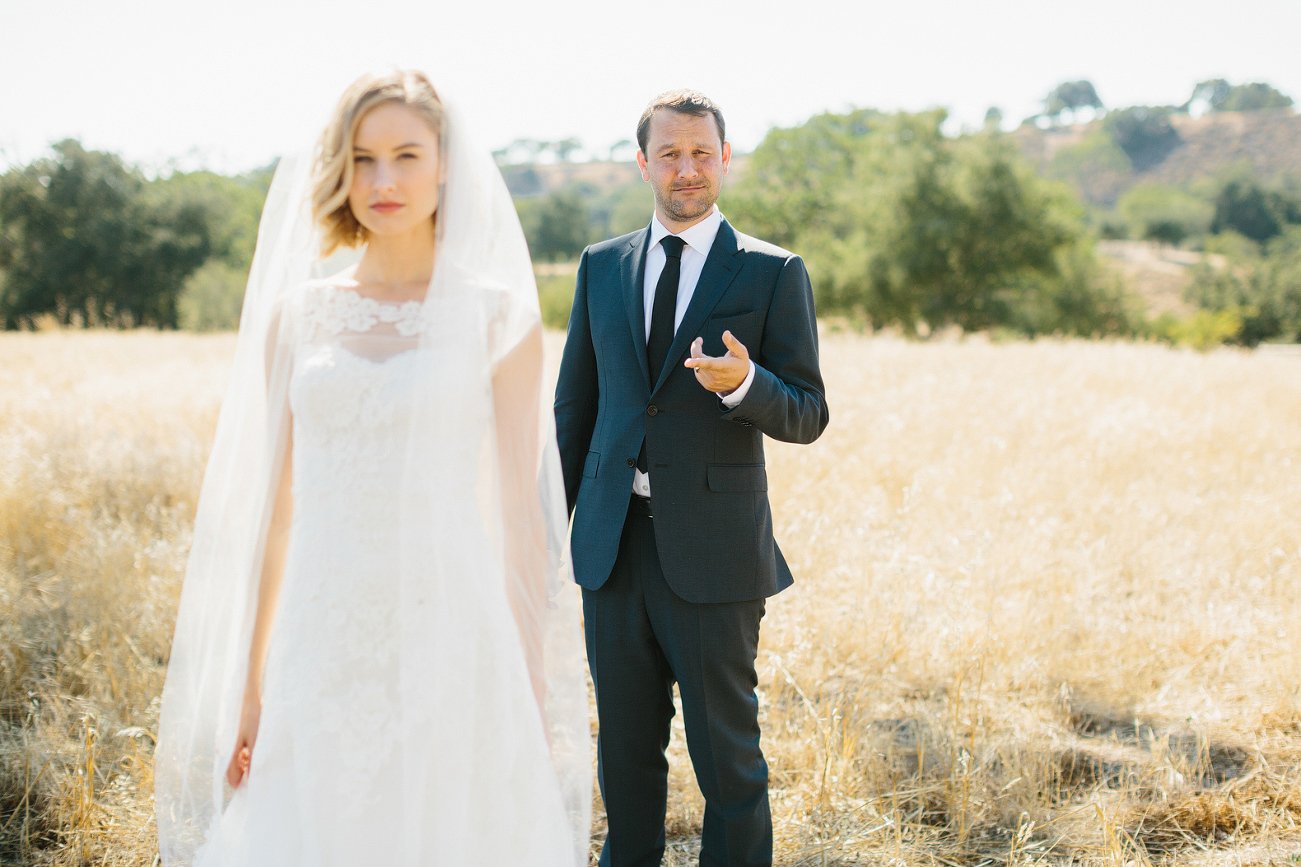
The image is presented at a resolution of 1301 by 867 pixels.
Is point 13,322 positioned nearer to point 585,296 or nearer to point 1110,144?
point 585,296

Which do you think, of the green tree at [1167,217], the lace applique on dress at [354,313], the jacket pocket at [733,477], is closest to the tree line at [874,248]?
the jacket pocket at [733,477]

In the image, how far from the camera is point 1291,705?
3484 mm

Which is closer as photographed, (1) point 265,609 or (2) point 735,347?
(1) point 265,609

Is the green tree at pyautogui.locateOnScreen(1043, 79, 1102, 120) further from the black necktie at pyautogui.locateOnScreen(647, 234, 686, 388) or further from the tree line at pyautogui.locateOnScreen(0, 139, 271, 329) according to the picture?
the black necktie at pyautogui.locateOnScreen(647, 234, 686, 388)

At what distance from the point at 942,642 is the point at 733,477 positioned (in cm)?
231

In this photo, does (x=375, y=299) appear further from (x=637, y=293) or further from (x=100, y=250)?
(x=100, y=250)

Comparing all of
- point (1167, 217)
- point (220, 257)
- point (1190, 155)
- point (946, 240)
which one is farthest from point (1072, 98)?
point (220, 257)

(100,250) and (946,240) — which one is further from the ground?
→ (100,250)

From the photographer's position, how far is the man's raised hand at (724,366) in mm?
1947

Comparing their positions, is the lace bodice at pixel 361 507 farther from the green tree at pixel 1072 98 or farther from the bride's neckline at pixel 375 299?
the green tree at pixel 1072 98

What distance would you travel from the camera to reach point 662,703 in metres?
2.43

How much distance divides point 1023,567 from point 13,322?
1530 inches

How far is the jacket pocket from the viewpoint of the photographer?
7.41 feet

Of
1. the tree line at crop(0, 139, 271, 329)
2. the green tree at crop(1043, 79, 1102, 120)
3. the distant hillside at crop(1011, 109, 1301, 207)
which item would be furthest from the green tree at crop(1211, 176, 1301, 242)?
the green tree at crop(1043, 79, 1102, 120)
